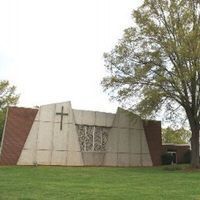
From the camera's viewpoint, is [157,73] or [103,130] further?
[103,130]

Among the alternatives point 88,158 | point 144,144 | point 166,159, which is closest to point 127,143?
point 144,144

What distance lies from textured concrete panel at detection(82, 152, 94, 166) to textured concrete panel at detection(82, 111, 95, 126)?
219 centimetres

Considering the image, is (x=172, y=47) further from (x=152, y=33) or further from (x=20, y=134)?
(x=20, y=134)

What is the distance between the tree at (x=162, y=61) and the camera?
30.8 meters

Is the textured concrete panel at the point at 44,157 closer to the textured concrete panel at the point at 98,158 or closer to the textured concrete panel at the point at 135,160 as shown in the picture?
the textured concrete panel at the point at 98,158

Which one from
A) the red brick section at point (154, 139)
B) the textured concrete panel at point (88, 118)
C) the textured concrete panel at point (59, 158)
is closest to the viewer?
the textured concrete panel at point (59, 158)

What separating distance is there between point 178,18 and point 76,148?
11633 millimetres

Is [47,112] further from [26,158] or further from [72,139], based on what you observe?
[26,158]

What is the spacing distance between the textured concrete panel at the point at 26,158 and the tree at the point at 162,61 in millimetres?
7308

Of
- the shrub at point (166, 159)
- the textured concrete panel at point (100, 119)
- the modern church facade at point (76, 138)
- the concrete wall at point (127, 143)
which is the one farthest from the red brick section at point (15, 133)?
the shrub at point (166, 159)

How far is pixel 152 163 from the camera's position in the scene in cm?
3672

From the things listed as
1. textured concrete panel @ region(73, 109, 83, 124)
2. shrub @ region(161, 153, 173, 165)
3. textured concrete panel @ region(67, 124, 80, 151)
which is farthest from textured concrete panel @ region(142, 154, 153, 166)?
textured concrete panel @ region(73, 109, 83, 124)

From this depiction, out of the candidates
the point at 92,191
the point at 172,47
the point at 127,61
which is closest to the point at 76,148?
the point at 127,61

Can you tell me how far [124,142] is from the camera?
115ft
